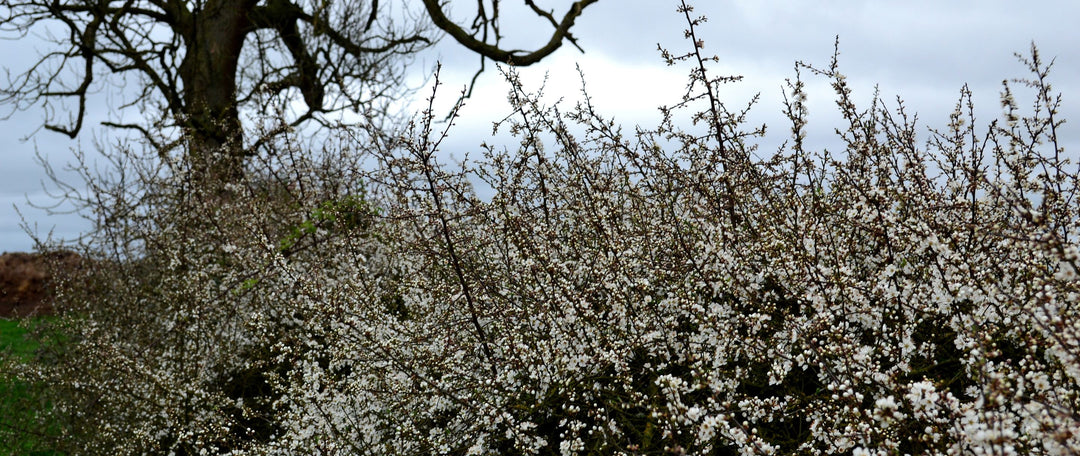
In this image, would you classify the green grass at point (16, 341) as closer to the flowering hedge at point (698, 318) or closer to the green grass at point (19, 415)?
the green grass at point (19, 415)

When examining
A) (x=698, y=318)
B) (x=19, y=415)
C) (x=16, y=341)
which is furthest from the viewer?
(x=16, y=341)

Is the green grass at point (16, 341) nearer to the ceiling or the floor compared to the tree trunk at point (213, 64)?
nearer to the floor

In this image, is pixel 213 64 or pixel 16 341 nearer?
pixel 16 341

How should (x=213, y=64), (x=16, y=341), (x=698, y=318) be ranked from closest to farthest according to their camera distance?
(x=698, y=318), (x=16, y=341), (x=213, y=64)

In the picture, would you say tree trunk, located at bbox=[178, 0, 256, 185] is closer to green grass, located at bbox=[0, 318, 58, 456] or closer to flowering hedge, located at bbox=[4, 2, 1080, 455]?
green grass, located at bbox=[0, 318, 58, 456]

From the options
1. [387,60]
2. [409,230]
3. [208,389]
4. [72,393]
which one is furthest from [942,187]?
[387,60]

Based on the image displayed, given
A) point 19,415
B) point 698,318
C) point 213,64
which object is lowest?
point 698,318

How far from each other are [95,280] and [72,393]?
2069 mm

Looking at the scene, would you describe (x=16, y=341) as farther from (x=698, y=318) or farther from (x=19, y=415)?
(x=698, y=318)

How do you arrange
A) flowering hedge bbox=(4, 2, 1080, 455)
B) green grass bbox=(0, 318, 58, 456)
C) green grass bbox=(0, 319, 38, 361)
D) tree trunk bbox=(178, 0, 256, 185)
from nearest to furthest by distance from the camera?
1. flowering hedge bbox=(4, 2, 1080, 455)
2. green grass bbox=(0, 318, 58, 456)
3. green grass bbox=(0, 319, 38, 361)
4. tree trunk bbox=(178, 0, 256, 185)

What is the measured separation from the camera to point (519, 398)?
417 cm

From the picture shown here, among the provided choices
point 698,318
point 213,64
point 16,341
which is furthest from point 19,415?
point 698,318

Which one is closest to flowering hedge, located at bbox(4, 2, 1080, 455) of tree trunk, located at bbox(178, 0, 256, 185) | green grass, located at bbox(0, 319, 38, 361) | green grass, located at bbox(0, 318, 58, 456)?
green grass, located at bbox(0, 318, 58, 456)

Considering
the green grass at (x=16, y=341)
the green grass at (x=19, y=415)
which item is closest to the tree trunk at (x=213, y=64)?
the green grass at (x=16, y=341)
